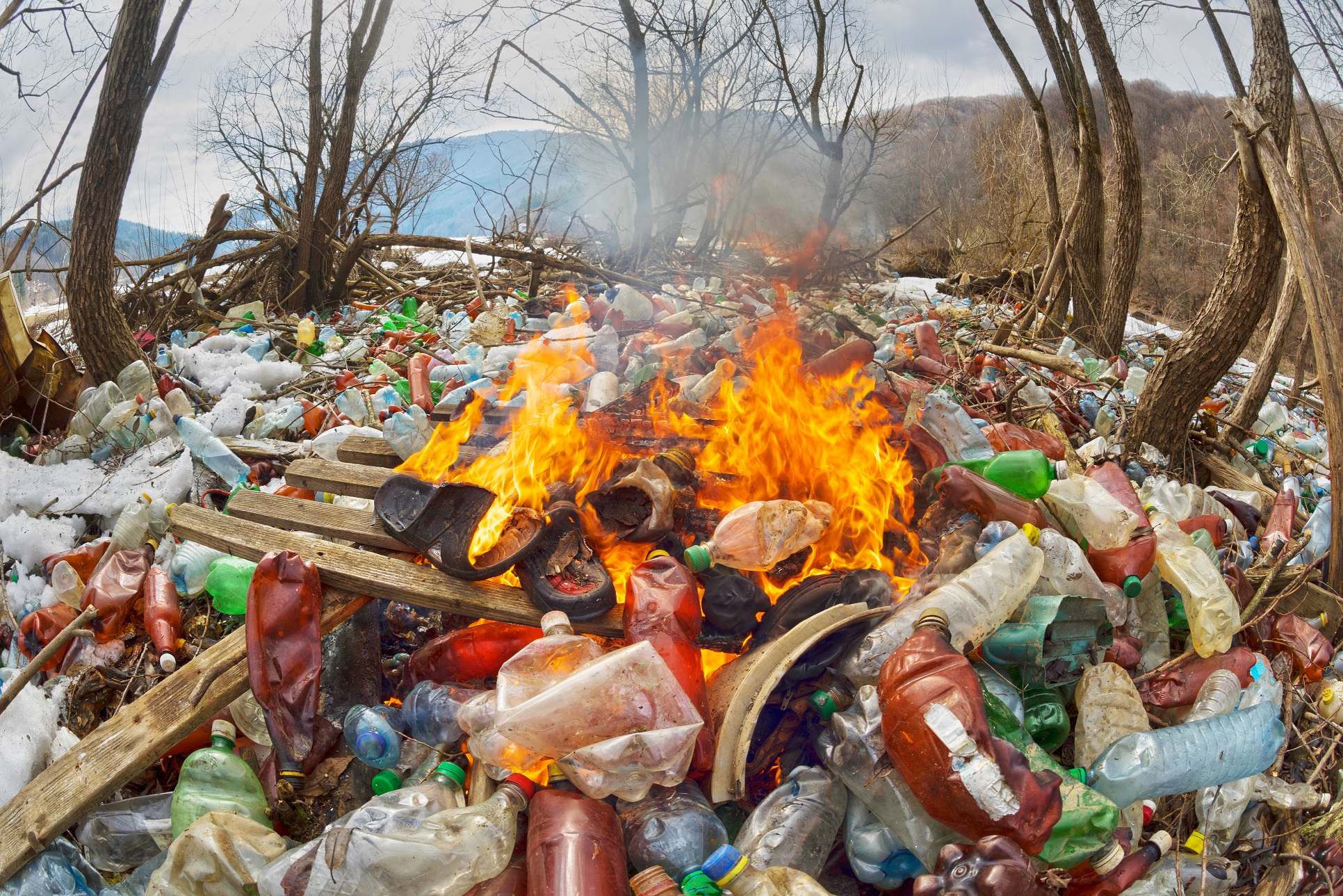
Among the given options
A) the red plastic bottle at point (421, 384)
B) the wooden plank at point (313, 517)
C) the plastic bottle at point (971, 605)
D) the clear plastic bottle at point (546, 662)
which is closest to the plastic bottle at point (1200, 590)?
the plastic bottle at point (971, 605)

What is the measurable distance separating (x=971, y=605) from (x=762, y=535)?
692mm

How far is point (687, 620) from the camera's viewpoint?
2.27 m

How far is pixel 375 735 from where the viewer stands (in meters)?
2.07

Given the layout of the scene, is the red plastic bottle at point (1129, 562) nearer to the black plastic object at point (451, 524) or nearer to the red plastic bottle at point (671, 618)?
the red plastic bottle at point (671, 618)

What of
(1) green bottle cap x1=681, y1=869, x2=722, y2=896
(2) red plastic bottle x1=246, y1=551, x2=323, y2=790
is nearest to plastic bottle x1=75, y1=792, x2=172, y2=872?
(2) red plastic bottle x1=246, y1=551, x2=323, y2=790

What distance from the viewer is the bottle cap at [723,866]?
65.6 inches

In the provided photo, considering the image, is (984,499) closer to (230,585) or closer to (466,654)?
(466,654)

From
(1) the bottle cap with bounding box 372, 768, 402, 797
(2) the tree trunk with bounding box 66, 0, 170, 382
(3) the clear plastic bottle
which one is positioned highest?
(2) the tree trunk with bounding box 66, 0, 170, 382

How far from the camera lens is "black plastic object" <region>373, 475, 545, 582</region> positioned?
239 centimetres

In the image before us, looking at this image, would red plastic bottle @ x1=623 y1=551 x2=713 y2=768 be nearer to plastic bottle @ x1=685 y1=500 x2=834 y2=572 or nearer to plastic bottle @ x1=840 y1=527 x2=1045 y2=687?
plastic bottle @ x1=685 y1=500 x2=834 y2=572

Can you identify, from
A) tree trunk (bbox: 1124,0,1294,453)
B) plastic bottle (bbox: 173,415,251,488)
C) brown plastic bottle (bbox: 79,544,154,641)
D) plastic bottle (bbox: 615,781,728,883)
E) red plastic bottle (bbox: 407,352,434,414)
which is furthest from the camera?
red plastic bottle (bbox: 407,352,434,414)

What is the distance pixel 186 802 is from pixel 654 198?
30.9 ft

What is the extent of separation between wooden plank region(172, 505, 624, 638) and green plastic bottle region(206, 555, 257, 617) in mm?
185

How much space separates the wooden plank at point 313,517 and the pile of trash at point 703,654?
2.4 inches
